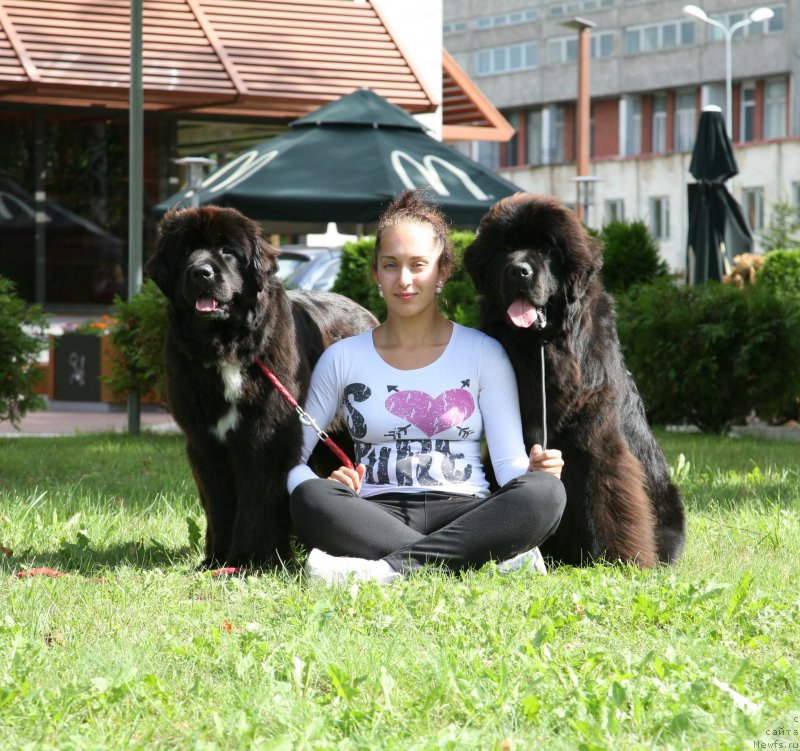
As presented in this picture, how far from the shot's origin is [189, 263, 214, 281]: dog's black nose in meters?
4.44

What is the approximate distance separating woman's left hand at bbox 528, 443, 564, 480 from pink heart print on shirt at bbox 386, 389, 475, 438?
325mm

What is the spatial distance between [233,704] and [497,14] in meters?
57.2

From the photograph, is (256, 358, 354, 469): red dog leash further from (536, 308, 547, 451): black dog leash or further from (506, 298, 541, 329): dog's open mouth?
(506, 298, 541, 329): dog's open mouth

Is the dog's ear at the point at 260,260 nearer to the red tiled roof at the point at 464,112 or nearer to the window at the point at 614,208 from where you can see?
the red tiled roof at the point at 464,112

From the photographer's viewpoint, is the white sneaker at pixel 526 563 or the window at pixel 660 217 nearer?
the white sneaker at pixel 526 563

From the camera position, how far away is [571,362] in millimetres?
4406

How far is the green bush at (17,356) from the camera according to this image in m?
8.31

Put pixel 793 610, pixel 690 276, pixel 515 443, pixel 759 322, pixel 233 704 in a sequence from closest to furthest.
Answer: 1. pixel 233 704
2. pixel 793 610
3. pixel 515 443
4. pixel 759 322
5. pixel 690 276

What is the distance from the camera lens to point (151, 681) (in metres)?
3.09

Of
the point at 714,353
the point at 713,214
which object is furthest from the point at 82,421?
the point at 713,214

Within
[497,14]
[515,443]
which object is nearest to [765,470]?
[515,443]

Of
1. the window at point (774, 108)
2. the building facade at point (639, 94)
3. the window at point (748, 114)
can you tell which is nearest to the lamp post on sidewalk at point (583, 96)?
the building facade at point (639, 94)

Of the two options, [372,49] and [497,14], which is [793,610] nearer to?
[372,49]

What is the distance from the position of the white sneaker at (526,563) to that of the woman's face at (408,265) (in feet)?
3.08
